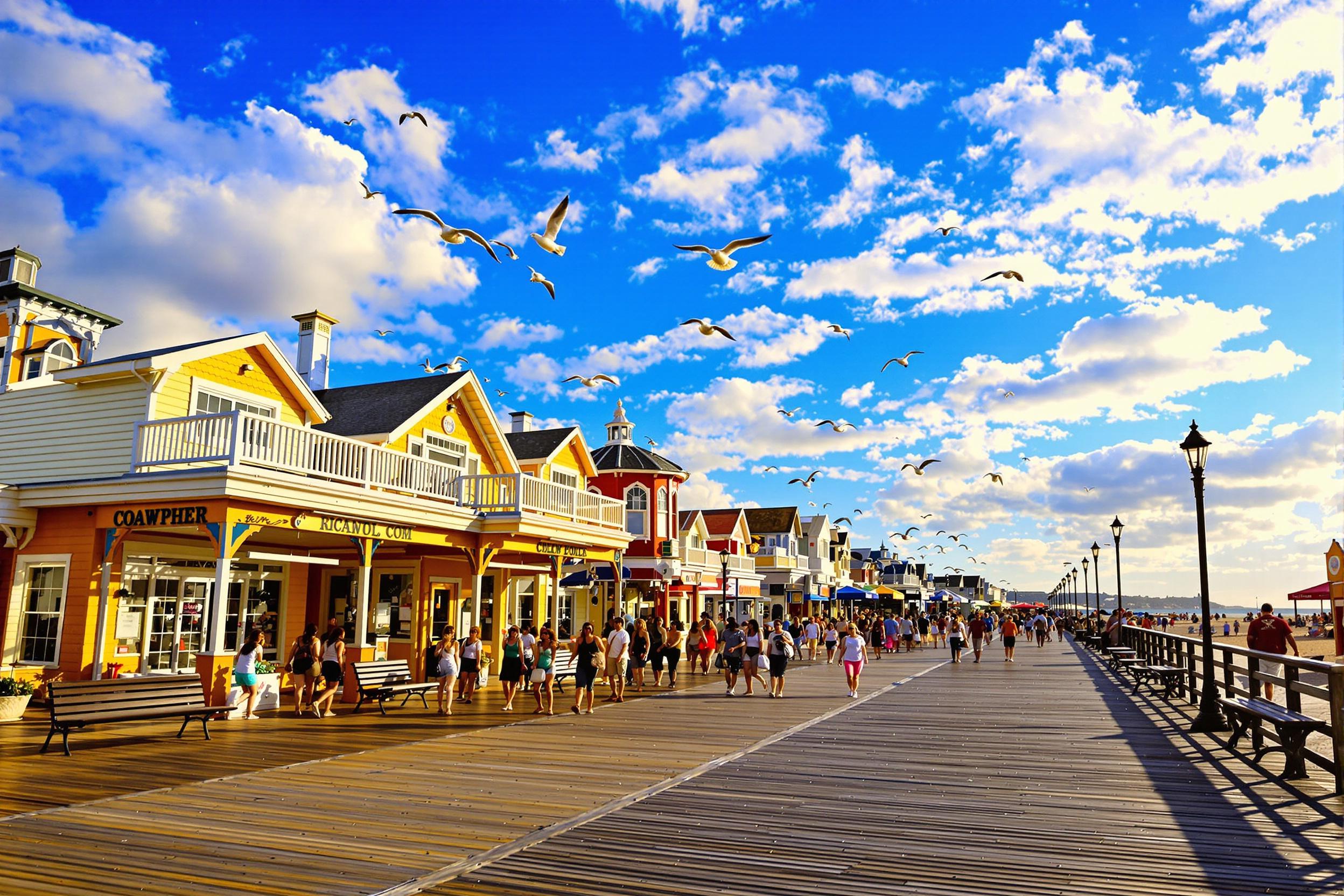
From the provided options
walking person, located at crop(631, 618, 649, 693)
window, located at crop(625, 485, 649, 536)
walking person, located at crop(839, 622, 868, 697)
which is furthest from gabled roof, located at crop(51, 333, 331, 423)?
window, located at crop(625, 485, 649, 536)

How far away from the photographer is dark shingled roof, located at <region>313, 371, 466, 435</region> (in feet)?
71.7

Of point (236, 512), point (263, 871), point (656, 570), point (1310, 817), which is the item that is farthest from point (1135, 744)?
point (656, 570)

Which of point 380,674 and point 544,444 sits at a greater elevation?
point 544,444

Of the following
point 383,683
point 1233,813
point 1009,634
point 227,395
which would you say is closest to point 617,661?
point 383,683

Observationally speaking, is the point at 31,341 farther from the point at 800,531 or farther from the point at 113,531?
the point at 800,531

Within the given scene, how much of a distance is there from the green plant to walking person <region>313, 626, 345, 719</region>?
4155mm

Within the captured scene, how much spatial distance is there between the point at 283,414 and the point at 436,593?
661 cm

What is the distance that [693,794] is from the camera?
865cm

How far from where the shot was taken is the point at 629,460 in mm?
38000

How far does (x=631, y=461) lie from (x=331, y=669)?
23.6m

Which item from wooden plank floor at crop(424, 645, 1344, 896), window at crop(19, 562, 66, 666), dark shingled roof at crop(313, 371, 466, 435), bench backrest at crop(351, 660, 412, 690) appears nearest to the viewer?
wooden plank floor at crop(424, 645, 1344, 896)

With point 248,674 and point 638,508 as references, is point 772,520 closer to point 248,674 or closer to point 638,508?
point 638,508

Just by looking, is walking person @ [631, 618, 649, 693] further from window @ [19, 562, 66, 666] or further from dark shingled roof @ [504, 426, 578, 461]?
window @ [19, 562, 66, 666]

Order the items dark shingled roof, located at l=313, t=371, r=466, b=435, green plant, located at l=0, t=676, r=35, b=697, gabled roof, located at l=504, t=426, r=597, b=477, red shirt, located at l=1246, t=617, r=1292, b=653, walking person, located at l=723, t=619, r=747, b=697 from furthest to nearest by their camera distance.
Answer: gabled roof, located at l=504, t=426, r=597, b=477 < dark shingled roof, located at l=313, t=371, r=466, b=435 < walking person, located at l=723, t=619, r=747, b=697 < red shirt, located at l=1246, t=617, r=1292, b=653 < green plant, located at l=0, t=676, r=35, b=697
